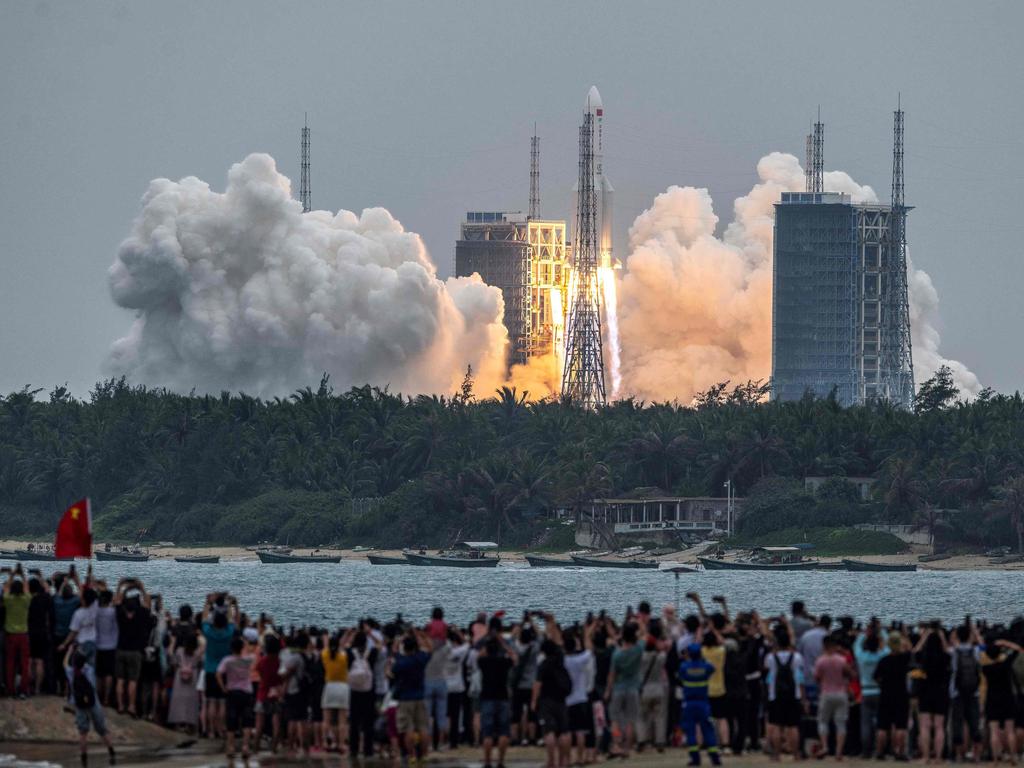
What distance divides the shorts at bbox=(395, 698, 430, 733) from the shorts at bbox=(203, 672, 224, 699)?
11.9 ft

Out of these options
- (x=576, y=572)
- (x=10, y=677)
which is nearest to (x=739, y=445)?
(x=576, y=572)

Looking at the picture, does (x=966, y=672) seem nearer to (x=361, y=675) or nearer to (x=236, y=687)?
(x=361, y=675)

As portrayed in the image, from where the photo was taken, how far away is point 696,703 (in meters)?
36.2

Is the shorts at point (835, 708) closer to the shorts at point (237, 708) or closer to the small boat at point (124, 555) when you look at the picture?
the shorts at point (237, 708)

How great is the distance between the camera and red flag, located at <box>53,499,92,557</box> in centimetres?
4559

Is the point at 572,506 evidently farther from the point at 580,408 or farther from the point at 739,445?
the point at 580,408

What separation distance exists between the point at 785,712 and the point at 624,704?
8.20 ft

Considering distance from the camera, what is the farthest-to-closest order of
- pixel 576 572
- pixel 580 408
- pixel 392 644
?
pixel 580 408 < pixel 576 572 < pixel 392 644

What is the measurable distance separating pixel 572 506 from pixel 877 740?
5276 inches

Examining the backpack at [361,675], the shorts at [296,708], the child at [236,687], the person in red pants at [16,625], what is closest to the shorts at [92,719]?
the child at [236,687]

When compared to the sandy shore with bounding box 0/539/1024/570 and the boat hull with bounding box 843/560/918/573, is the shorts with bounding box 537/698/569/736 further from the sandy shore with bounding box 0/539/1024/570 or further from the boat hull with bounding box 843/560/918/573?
the sandy shore with bounding box 0/539/1024/570

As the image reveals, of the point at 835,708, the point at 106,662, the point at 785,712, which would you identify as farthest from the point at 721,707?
the point at 106,662

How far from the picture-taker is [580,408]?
645ft

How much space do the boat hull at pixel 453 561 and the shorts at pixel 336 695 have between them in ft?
400
